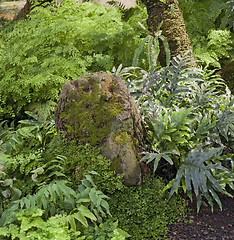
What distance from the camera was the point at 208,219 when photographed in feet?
9.78

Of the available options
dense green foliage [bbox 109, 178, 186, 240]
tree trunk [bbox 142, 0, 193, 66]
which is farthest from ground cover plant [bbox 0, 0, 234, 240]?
tree trunk [bbox 142, 0, 193, 66]

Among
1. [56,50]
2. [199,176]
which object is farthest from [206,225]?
[56,50]

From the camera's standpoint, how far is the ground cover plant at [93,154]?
8.32ft

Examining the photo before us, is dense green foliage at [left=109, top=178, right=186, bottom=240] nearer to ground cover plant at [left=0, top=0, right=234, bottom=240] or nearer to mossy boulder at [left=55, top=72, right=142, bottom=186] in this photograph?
ground cover plant at [left=0, top=0, right=234, bottom=240]

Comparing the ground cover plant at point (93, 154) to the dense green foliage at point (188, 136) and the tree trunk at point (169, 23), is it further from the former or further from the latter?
the tree trunk at point (169, 23)

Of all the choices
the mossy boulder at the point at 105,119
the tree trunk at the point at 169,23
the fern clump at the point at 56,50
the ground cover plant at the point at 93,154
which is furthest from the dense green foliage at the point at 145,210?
the tree trunk at the point at 169,23

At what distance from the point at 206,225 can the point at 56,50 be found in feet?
11.1

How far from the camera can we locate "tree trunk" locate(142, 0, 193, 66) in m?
4.81

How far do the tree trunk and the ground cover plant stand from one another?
543 mm

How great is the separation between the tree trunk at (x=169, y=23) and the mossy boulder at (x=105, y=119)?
2095mm

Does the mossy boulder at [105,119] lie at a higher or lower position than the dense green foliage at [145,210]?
higher

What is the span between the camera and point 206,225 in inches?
114

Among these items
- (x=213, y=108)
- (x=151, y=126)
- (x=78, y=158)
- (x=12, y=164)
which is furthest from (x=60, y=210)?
(x=213, y=108)

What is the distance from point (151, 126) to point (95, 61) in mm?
2148
